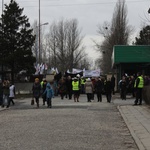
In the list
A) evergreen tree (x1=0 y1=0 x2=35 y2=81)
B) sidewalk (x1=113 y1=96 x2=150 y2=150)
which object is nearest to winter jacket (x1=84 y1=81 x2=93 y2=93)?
sidewalk (x1=113 y1=96 x2=150 y2=150)

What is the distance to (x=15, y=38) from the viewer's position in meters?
Answer: 49.8

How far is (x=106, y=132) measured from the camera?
12.7m

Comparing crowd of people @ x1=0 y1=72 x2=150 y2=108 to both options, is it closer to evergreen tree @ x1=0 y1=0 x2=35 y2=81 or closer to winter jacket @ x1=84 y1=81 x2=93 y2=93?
winter jacket @ x1=84 y1=81 x2=93 y2=93

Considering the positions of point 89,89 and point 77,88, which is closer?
point 89,89

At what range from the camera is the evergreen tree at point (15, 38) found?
49062mm

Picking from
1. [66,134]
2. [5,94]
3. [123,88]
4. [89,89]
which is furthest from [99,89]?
[66,134]

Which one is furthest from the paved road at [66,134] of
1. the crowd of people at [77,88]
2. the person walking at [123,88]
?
the person walking at [123,88]

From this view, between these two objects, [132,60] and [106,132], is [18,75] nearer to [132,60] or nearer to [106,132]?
[132,60]

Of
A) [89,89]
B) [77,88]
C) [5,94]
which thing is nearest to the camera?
[5,94]

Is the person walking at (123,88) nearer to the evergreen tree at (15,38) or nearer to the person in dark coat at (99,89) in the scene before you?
the person in dark coat at (99,89)

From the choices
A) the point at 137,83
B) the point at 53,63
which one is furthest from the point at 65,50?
the point at 137,83

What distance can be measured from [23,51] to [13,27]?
3343 mm

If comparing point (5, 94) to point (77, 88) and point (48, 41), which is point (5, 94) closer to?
point (77, 88)

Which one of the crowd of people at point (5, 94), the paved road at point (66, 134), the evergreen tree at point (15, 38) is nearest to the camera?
the paved road at point (66, 134)
